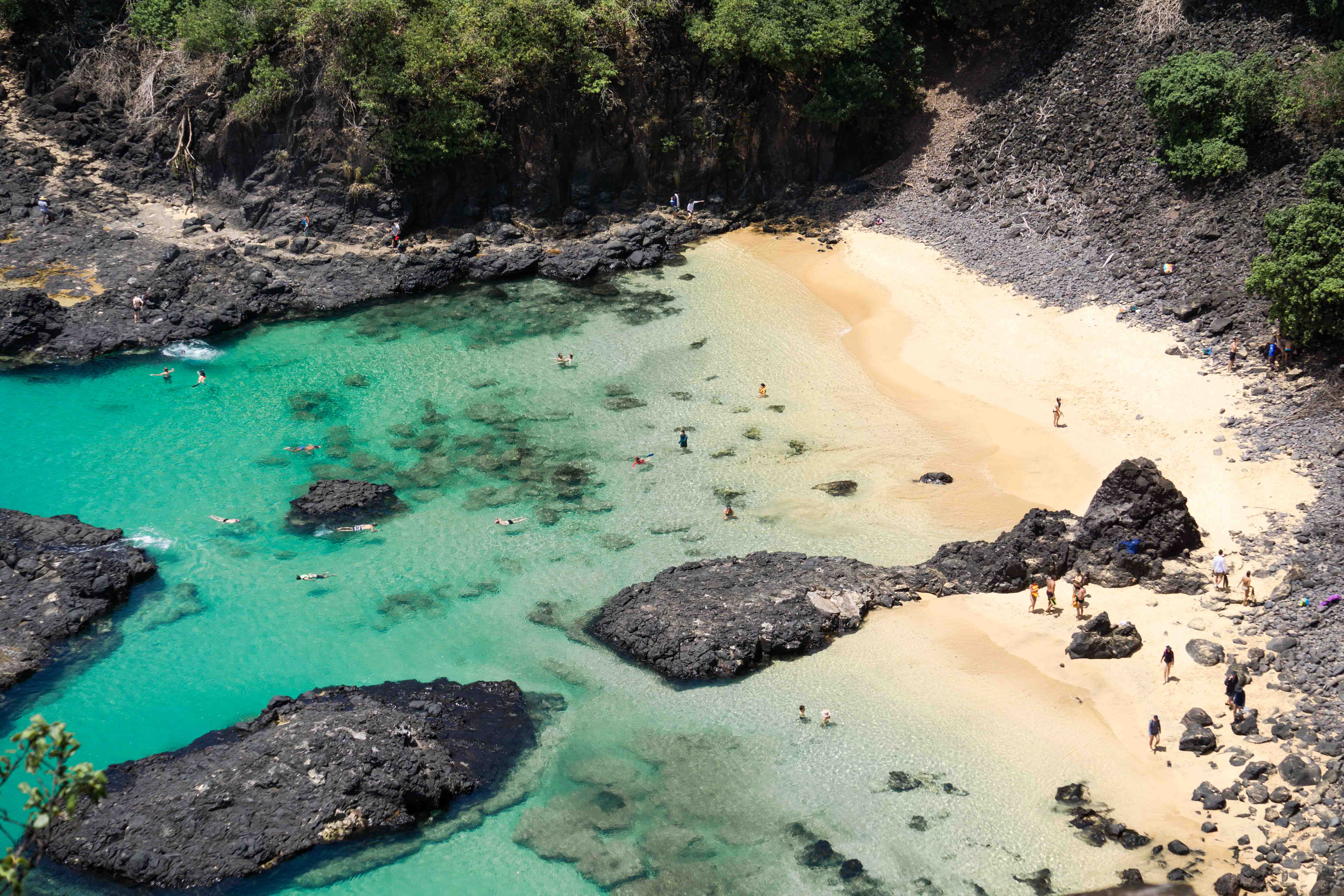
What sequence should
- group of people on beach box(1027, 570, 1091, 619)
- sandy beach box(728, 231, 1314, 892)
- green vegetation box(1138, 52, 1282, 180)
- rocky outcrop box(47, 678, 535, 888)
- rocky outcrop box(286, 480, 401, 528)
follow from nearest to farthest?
rocky outcrop box(47, 678, 535, 888), sandy beach box(728, 231, 1314, 892), group of people on beach box(1027, 570, 1091, 619), rocky outcrop box(286, 480, 401, 528), green vegetation box(1138, 52, 1282, 180)

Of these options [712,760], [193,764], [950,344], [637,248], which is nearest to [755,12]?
[637,248]

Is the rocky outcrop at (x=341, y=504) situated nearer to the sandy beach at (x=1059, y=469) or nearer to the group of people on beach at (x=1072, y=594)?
the sandy beach at (x=1059, y=469)

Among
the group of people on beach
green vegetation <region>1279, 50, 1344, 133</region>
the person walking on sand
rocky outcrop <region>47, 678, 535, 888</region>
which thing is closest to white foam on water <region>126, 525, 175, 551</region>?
rocky outcrop <region>47, 678, 535, 888</region>

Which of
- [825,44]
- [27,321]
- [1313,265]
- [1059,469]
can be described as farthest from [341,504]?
[1313,265]

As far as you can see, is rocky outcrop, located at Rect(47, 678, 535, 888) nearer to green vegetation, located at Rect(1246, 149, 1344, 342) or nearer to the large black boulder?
the large black boulder

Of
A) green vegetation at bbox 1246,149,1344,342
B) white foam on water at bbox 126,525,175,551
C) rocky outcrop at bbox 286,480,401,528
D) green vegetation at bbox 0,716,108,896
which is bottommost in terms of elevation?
white foam on water at bbox 126,525,175,551

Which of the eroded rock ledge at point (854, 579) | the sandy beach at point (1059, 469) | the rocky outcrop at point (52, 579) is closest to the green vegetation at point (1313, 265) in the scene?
the sandy beach at point (1059, 469)

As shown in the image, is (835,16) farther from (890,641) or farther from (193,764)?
(193,764)

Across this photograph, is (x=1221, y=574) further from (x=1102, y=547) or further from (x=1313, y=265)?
(x=1313, y=265)
